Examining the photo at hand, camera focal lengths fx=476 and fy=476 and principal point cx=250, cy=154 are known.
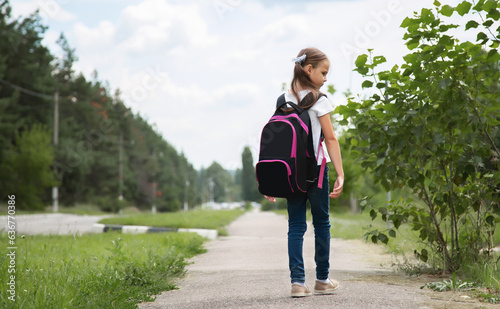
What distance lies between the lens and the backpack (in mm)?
3551

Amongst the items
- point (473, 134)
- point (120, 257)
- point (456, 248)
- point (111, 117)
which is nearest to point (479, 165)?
point (473, 134)

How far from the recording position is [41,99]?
4088cm

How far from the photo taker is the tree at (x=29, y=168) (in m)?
30.6

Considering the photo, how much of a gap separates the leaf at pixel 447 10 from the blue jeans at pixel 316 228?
1808 mm

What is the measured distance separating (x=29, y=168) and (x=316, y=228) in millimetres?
30901

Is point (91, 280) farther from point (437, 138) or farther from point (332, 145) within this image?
point (437, 138)

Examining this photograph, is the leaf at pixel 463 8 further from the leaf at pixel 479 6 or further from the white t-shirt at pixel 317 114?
the white t-shirt at pixel 317 114

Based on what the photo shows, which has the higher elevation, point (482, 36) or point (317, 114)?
point (482, 36)

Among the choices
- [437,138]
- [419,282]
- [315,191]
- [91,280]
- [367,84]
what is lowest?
[419,282]

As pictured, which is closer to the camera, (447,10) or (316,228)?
(316,228)

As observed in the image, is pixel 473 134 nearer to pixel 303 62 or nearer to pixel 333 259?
pixel 303 62

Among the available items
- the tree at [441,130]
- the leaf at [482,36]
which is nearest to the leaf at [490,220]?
the tree at [441,130]

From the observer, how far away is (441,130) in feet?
14.6

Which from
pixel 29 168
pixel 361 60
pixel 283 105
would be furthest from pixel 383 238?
pixel 29 168
